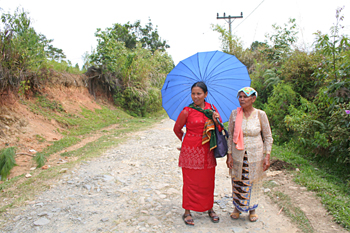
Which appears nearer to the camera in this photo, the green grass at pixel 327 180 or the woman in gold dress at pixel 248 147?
the woman in gold dress at pixel 248 147

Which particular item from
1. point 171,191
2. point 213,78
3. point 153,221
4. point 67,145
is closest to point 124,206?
point 153,221

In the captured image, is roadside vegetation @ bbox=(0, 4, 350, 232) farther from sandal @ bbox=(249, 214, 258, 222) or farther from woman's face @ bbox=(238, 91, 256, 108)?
woman's face @ bbox=(238, 91, 256, 108)

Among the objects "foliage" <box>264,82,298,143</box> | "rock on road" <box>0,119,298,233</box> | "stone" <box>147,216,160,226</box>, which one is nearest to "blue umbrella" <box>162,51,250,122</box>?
"rock on road" <box>0,119,298,233</box>

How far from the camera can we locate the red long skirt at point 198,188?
312 centimetres

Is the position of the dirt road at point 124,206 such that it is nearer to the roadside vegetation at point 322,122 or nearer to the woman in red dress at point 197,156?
the woman in red dress at point 197,156

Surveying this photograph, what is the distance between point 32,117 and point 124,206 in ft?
22.9

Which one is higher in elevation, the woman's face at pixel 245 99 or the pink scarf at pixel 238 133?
the woman's face at pixel 245 99

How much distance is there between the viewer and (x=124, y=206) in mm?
3730

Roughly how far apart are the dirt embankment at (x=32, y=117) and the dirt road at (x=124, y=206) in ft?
6.62

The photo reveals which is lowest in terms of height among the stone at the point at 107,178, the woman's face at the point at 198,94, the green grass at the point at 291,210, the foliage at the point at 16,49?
the green grass at the point at 291,210

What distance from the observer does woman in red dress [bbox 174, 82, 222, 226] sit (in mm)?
3094

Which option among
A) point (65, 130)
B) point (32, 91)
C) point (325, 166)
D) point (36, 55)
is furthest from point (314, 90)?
point (32, 91)

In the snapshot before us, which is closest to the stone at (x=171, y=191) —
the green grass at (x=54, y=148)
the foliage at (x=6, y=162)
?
the green grass at (x=54, y=148)

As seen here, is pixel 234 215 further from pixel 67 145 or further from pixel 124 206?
pixel 67 145
